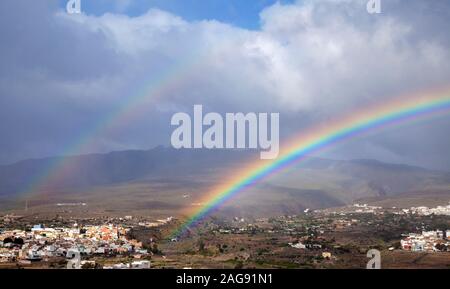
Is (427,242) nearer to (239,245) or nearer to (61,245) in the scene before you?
(239,245)

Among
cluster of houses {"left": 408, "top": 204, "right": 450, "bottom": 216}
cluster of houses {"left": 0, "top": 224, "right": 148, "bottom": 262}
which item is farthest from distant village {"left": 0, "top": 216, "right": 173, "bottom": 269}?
cluster of houses {"left": 408, "top": 204, "right": 450, "bottom": 216}

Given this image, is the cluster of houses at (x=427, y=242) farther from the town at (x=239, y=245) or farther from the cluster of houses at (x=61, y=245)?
the cluster of houses at (x=61, y=245)

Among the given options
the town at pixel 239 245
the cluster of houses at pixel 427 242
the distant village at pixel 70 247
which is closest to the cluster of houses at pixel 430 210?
the town at pixel 239 245

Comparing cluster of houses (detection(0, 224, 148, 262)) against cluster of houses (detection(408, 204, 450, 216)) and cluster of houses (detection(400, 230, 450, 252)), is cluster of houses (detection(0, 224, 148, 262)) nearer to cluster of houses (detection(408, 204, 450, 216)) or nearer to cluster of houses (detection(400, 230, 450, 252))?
cluster of houses (detection(400, 230, 450, 252))

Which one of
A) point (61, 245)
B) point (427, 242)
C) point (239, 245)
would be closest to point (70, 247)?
point (61, 245)
